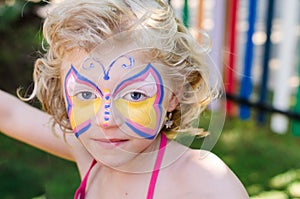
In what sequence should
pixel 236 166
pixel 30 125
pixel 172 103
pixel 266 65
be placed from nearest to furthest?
pixel 172 103, pixel 30 125, pixel 236 166, pixel 266 65

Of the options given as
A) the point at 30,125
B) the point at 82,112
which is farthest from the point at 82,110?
the point at 30,125

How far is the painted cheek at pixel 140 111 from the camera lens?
1.39 meters

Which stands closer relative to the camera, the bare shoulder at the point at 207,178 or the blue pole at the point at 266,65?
the bare shoulder at the point at 207,178

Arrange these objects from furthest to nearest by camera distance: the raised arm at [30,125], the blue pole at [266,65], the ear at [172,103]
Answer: the blue pole at [266,65]
the raised arm at [30,125]
the ear at [172,103]

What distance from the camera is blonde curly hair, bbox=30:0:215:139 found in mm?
1419

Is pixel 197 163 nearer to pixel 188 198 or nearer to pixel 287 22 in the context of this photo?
pixel 188 198

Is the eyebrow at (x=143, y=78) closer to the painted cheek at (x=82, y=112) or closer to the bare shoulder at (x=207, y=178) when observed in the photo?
the painted cheek at (x=82, y=112)

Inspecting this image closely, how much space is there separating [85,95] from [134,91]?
10 centimetres

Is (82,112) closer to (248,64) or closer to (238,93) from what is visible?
(248,64)

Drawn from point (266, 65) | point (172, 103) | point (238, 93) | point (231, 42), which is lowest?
point (238, 93)

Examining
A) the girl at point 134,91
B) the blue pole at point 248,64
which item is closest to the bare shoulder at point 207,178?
the girl at point 134,91

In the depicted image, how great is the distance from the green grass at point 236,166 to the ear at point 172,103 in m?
1.66

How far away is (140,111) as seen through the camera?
141 centimetres

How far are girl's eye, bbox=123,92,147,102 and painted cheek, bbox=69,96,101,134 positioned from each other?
0.06 meters
